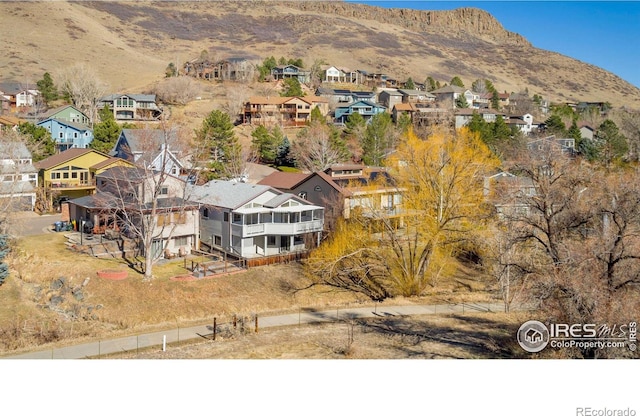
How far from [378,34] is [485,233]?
133302 mm

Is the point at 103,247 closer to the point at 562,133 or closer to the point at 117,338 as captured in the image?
the point at 117,338

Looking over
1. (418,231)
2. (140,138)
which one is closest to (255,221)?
(418,231)

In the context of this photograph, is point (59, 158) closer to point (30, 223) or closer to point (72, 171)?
point (72, 171)

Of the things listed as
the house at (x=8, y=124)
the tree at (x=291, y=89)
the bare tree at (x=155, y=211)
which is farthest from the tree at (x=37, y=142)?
the tree at (x=291, y=89)

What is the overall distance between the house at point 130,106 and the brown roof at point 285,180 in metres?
28.0

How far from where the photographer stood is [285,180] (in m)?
37.2

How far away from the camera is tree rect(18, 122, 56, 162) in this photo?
40.9 m

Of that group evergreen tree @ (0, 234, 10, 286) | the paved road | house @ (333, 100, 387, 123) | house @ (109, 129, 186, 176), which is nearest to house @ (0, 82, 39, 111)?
house @ (109, 129, 186, 176)

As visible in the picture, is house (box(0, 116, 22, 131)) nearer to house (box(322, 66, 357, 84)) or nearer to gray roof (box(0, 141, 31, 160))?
gray roof (box(0, 141, 31, 160))

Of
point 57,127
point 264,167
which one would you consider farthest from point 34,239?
point 57,127

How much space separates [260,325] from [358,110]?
4839 cm

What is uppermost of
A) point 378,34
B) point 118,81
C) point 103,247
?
point 378,34

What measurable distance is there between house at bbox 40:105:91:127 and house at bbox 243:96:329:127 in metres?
16.4

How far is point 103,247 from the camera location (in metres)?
27.7
